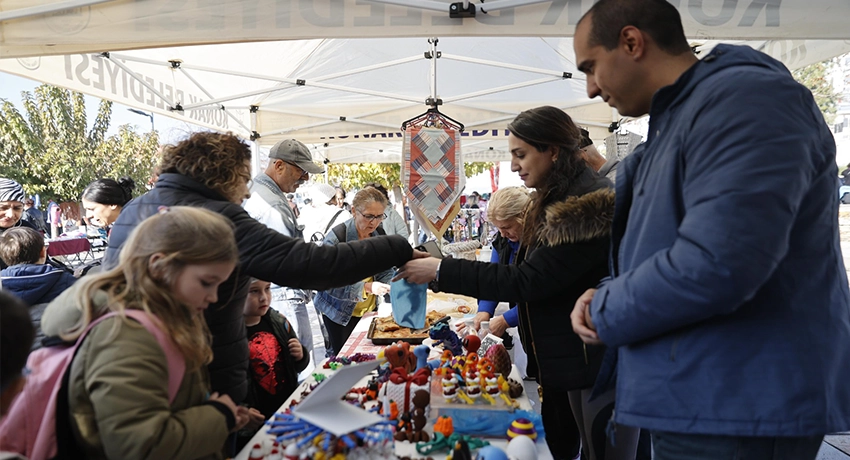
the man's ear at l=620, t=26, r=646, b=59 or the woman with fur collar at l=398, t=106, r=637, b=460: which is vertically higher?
the man's ear at l=620, t=26, r=646, b=59

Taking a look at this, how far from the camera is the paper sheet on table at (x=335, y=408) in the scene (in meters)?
1.37

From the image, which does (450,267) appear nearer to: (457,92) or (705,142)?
(705,142)

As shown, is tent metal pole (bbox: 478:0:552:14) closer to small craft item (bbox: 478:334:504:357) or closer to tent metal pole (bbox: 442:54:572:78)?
small craft item (bbox: 478:334:504:357)

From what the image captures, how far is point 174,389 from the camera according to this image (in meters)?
1.21

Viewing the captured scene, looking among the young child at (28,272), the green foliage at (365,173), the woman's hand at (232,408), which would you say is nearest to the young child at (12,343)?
the woman's hand at (232,408)

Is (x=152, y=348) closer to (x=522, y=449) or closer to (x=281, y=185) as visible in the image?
(x=522, y=449)

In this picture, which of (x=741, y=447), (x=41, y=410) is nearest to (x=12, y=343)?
(x=41, y=410)

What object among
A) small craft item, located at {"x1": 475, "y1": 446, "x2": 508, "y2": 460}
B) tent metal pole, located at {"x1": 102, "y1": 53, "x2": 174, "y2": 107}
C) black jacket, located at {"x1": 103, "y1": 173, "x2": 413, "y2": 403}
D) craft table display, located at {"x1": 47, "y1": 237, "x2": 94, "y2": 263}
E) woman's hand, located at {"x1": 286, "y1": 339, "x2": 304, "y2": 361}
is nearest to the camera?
small craft item, located at {"x1": 475, "y1": 446, "x2": 508, "y2": 460}

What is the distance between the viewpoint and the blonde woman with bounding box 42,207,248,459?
108 centimetres

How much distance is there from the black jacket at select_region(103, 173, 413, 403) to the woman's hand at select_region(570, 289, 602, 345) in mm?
772

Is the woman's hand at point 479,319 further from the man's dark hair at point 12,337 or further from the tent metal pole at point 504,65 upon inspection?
the tent metal pole at point 504,65

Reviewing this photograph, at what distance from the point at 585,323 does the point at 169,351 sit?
36.7 inches

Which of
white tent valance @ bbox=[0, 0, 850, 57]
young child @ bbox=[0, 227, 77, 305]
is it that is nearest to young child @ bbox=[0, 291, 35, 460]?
white tent valance @ bbox=[0, 0, 850, 57]

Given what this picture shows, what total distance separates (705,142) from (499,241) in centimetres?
223
